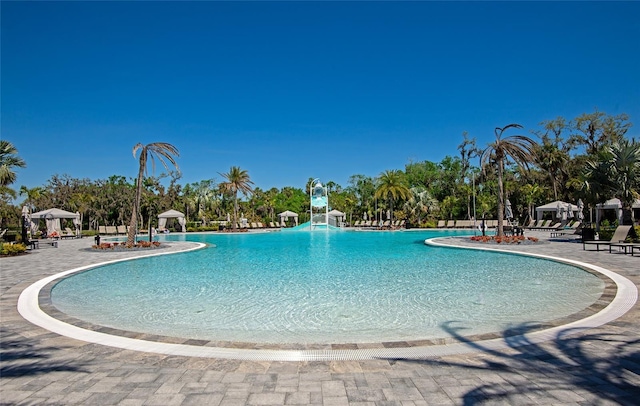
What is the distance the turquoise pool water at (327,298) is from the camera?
631 centimetres

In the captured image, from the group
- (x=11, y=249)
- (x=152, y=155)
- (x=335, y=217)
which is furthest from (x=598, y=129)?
(x=11, y=249)

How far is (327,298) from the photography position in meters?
8.44

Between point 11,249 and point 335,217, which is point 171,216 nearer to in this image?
point 335,217

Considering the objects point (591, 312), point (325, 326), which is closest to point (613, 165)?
point (591, 312)

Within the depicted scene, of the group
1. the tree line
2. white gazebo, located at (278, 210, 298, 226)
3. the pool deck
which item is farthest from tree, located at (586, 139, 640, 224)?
white gazebo, located at (278, 210, 298, 226)

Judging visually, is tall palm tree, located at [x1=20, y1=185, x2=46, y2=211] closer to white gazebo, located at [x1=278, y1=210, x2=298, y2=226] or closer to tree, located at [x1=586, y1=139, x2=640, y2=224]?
white gazebo, located at [x1=278, y1=210, x2=298, y2=226]

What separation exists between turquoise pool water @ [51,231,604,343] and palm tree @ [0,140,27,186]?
27.9 feet

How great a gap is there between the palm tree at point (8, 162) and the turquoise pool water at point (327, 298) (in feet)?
27.9

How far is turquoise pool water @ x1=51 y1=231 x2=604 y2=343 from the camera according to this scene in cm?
631

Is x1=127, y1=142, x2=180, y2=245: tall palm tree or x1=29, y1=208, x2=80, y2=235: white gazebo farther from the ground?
x1=127, y1=142, x2=180, y2=245: tall palm tree

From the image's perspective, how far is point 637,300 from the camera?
682 cm

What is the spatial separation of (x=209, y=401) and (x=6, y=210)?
5076cm

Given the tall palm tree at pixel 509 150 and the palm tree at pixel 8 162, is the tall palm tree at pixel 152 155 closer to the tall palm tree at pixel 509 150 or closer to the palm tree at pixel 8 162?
the palm tree at pixel 8 162

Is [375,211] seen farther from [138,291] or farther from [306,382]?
[306,382]
